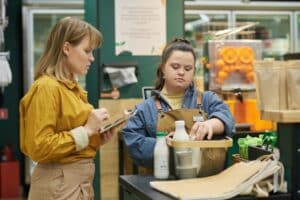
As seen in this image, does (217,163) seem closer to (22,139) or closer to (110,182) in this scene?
Answer: (22,139)

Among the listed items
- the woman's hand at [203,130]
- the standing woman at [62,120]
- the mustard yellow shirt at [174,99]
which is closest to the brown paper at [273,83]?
the woman's hand at [203,130]

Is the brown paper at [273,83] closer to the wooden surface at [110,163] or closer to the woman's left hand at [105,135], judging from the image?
the woman's left hand at [105,135]

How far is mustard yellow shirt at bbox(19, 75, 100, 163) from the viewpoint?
2191 mm

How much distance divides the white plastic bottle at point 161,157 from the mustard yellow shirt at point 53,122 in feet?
1.11

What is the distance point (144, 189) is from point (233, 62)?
2.87 metres

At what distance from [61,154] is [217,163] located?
661mm

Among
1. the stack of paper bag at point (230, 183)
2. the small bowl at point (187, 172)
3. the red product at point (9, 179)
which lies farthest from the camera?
the red product at point (9, 179)

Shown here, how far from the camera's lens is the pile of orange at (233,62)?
4664mm

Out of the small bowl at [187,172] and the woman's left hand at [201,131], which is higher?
the woman's left hand at [201,131]

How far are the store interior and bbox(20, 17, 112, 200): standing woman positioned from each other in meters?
0.22

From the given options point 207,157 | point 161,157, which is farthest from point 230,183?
point 161,157

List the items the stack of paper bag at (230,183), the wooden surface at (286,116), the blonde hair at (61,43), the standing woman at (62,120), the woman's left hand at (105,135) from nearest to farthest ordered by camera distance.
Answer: the stack of paper bag at (230,183) < the wooden surface at (286,116) < the standing woman at (62,120) < the blonde hair at (61,43) < the woman's left hand at (105,135)

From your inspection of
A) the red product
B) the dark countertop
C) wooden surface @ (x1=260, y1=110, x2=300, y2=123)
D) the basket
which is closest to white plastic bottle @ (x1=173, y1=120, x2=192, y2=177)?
the basket

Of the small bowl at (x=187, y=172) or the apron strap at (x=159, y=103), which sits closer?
the small bowl at (x=187, y=172)
